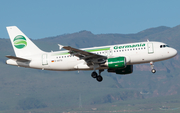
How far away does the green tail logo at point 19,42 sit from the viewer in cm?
6256

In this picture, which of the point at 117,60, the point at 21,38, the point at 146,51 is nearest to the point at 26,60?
the point at 21,38

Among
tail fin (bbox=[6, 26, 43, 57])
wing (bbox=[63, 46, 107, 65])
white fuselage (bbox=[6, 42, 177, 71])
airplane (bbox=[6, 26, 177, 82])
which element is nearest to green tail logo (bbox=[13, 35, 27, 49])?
tail fin (bbox=[6, 26, 43, 57])

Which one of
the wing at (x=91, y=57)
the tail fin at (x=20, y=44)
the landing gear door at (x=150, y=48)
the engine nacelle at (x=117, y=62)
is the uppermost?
the tail fin at (x=20, y=44)

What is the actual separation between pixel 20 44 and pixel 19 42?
1.55 feet

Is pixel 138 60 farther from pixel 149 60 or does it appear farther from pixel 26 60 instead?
pixel 26 60

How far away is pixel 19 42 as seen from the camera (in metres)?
62.9

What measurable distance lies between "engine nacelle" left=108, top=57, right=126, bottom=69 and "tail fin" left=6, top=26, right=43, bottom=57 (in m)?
13.8

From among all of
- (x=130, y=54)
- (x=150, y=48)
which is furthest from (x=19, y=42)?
(x=150, y=48)

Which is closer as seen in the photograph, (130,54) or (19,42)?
(130,54)

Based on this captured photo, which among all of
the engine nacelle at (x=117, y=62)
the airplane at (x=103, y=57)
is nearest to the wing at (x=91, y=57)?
the airplane at (x=103, y=57)

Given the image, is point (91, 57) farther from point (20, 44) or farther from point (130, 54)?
point (20, 44)

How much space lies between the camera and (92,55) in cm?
5531

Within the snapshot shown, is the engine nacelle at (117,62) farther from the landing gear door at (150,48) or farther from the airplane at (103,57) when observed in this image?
the landing gear door at (150,48)

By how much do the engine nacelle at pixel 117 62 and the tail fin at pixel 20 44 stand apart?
45.3 ft
